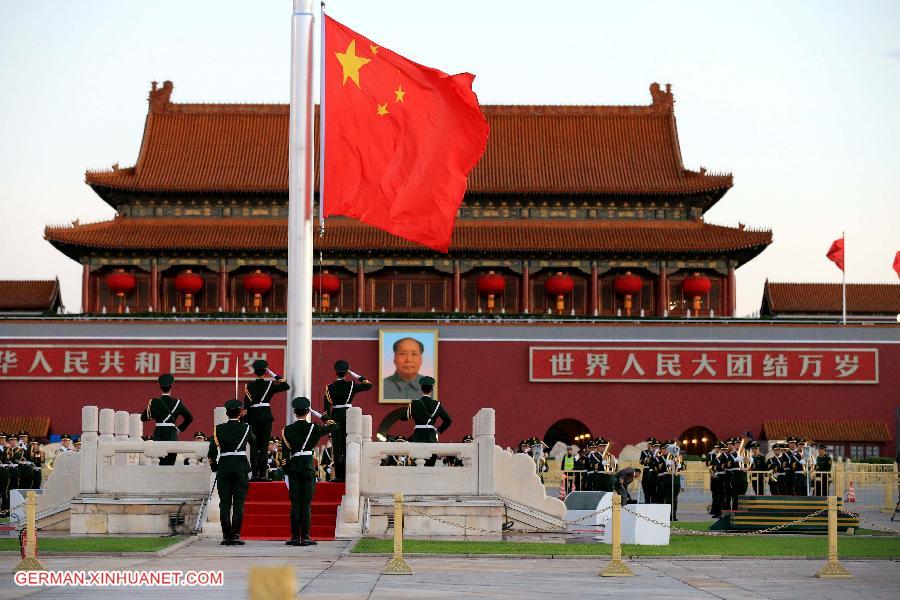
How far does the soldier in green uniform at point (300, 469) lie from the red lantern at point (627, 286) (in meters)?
24.1

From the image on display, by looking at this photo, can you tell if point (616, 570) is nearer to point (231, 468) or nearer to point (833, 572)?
point (833, 572)

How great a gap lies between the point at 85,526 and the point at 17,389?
19.6 m

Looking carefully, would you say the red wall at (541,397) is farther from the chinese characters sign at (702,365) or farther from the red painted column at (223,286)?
the red painted column at (223,286)

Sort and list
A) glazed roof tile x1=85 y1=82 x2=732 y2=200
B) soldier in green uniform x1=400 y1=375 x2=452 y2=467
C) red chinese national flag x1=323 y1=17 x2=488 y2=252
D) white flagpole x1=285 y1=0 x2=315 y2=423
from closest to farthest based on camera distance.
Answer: white flagpole x1=285 y1=0 x2=315 y2=423
soldier in green uniform x1=400 y1=375 x2=452 y2=467
red chinese national flag x1=323 y1=17 x2=488 y2=252
glazed roof tile x1=85 y1=82 x2=732 y2=200

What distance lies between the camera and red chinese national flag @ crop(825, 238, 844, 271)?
37156mm

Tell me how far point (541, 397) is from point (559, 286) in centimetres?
462

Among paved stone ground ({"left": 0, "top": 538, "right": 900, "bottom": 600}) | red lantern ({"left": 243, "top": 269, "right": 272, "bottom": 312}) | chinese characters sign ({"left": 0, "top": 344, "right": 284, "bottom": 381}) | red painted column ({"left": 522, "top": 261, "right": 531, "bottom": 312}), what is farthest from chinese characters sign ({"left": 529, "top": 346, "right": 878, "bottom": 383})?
paved stone ground ({"left": 0, "top": 538, "right": 900, "bottom": 600})

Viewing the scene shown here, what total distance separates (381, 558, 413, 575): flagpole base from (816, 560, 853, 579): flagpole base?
370cm

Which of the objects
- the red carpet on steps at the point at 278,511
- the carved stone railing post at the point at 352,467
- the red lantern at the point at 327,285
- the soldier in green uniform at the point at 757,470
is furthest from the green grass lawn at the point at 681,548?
the red lantern at the point at 327,285

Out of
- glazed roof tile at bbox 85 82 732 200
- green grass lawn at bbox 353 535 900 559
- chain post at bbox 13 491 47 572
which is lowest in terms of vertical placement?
green grass lawn at bbox 353 535 900 559

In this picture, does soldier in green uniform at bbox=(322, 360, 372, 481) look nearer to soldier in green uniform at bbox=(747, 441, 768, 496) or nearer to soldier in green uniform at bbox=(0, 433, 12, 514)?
soldier in green uniform at bbox=(0, 433, 12, 514)

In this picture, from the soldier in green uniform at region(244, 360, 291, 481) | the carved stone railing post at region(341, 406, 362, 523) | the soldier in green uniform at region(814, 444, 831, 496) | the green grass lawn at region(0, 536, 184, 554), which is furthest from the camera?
the soldier in green uniform at region(814, 444, 831, 496)

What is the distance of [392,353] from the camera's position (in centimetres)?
3503

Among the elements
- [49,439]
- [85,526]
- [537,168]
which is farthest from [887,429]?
[85,526]
